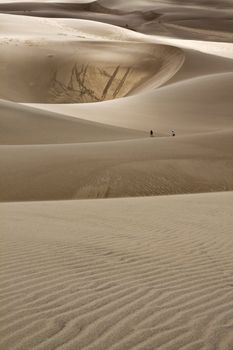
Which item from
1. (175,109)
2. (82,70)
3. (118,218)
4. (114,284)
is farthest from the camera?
(82,70)

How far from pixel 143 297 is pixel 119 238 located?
248 cm

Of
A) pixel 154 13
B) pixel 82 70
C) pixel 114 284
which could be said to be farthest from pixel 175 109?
pixel 154 13

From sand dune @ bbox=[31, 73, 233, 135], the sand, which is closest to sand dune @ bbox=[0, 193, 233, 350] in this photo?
the sand

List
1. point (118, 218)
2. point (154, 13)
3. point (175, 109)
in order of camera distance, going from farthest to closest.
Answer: point (154, 13) < point (175, 109) < point (118, 218)

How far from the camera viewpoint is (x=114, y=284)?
4.48 meters

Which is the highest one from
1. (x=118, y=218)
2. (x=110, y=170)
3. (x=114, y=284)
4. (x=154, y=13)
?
(x=154, y=13)

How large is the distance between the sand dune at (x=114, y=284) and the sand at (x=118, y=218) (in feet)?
0.04

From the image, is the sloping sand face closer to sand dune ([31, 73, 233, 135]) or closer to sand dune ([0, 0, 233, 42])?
sand dune ([31, 73, 233, 135])

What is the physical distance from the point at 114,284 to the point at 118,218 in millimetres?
3951

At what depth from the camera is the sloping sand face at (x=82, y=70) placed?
3506 centimetres

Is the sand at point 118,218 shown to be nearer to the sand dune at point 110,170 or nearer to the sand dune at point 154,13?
the sand dune at point 110,170

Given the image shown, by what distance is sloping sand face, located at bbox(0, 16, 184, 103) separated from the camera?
35062 mm

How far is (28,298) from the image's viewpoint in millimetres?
4059

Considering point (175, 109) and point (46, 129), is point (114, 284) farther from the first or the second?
point (175, 109)
